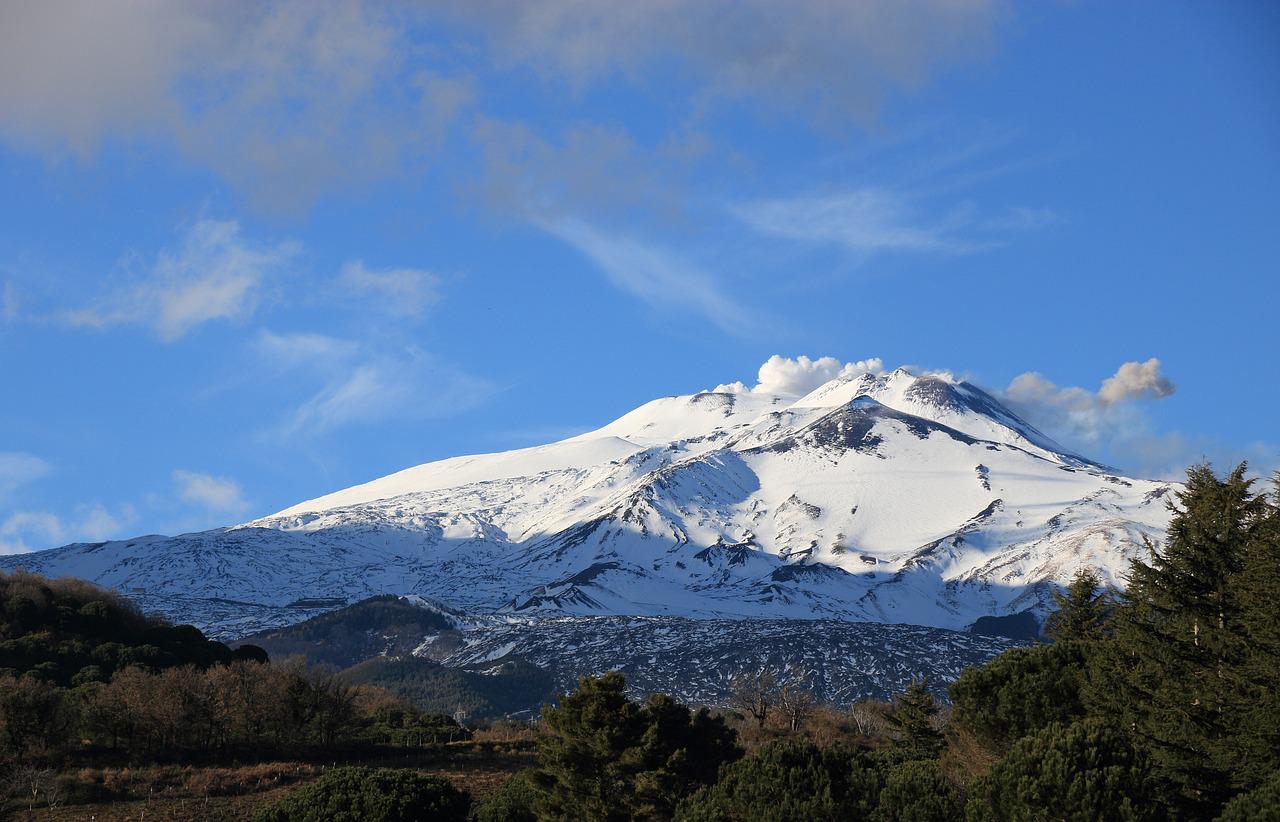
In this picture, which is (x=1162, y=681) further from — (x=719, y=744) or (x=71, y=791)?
Result: (x=71, y=791)

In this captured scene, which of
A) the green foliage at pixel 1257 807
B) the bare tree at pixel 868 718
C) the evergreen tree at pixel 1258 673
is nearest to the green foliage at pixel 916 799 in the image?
the green foliage at pixel 1257 807

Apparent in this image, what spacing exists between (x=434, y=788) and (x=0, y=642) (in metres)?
72.1

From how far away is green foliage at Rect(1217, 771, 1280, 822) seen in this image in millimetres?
33500

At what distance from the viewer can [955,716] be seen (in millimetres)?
54844

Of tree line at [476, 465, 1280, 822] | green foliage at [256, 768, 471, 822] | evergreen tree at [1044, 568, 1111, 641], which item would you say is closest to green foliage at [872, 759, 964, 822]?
tree line at [476, 465, 1280, 822]

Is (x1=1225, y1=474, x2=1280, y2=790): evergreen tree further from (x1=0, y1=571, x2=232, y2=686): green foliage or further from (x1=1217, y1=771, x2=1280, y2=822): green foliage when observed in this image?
(x1=0, y1=571, x2=232, y2=686): green foliage

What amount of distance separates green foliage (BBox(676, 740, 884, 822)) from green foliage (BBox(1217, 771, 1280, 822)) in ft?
40.8

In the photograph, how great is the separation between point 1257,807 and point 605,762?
25.5 metres

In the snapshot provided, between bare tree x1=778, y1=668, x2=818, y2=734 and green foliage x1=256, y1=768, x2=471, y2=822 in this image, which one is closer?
green foliage x1=256, y1=768, x2=471, y2=822

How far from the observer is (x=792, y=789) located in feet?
143

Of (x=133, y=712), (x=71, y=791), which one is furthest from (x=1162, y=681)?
(x=133, y=712)

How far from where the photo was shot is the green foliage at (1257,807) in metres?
33.5

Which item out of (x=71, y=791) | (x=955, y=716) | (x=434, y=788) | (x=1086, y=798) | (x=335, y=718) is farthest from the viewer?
(x=335, y=718)

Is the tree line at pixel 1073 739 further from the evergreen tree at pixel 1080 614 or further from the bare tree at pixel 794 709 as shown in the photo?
the bare tree at pixel 794 709
